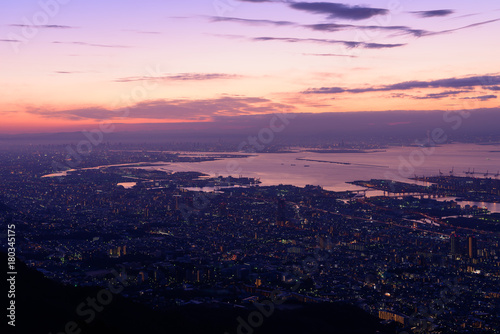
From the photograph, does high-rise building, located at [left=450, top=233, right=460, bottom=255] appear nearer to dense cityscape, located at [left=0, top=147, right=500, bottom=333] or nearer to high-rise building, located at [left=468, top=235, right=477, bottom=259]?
dense cityscape, located at [left=0, top=147, right=500, bottom=333]

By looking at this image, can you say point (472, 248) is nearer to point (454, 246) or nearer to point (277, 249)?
point (454, 246)

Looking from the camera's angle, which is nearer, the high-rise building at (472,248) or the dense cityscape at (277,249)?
the dense cityscape at (277,249)

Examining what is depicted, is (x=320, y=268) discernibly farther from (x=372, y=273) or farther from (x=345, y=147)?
(x=345, y=147)

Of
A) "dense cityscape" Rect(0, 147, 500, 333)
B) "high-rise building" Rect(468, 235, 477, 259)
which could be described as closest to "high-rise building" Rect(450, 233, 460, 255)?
"dense cityscape" Rect(0, 147, 500, 333)

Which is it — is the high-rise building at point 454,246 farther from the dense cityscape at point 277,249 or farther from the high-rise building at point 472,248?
the high-rise building at point 472,248

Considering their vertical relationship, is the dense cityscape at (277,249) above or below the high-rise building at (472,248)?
below

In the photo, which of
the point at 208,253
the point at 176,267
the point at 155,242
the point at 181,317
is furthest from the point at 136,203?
the point at 181,317

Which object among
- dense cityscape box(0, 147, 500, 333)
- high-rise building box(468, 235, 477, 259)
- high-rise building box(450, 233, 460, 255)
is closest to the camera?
dense cityscape box(0, 147, 500, 333)

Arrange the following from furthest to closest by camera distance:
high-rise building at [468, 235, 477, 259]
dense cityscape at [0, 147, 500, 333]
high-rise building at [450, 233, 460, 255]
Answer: high-rise building at [450, 233, 460, 255] < high-rise building at [468, 235, 477, 259] < dense cityscape at [0, 147, 500, 333]

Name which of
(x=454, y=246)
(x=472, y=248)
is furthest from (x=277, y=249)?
(x=472, y=248)

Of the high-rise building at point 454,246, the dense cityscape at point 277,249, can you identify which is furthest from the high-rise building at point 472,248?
the high-rise building at point 454,246

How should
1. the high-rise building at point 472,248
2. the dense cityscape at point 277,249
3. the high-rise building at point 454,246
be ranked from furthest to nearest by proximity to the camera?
1. the high-rise building at point 454,246
2. the high-rise building at point 472,248
3. the dense cityscape at point 277,249
